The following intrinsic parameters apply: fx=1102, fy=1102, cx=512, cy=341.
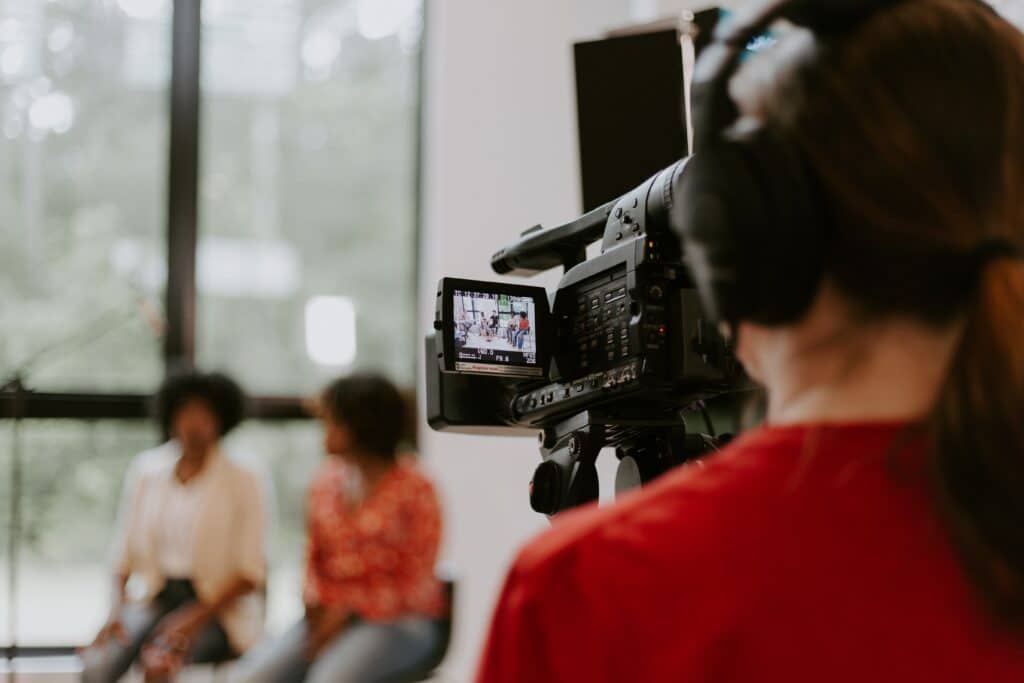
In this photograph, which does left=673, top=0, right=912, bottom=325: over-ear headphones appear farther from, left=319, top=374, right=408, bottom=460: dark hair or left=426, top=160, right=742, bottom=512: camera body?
left=319, top=374, right=408, bottom=460: dark hair

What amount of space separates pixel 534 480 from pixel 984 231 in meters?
0.79

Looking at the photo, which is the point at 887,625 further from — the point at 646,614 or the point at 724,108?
the point at 724,108

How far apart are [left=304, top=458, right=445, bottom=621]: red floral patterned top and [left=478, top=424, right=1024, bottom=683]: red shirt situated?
104 inches

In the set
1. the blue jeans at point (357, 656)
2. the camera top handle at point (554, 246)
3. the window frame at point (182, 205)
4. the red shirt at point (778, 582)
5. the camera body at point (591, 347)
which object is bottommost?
the blue jeans at point (357, 656)

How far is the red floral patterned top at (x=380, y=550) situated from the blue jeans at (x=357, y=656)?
0.05 m

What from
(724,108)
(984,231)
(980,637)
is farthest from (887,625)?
(724,108)

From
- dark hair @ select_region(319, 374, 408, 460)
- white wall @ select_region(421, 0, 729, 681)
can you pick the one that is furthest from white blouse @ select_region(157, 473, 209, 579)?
white wall @ select_region(421, 0, 729, 681)

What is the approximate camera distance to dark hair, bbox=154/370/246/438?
11.8 ft

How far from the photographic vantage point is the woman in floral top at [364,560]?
3.09m

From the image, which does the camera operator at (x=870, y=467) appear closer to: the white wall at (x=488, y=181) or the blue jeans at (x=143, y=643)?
the blue jeans at (x=143, y=643)

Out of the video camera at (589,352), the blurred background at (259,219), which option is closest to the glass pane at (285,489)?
the blurred background at (259,219)

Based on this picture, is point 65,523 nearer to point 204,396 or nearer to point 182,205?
point 204,396

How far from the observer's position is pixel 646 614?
0.55 meters

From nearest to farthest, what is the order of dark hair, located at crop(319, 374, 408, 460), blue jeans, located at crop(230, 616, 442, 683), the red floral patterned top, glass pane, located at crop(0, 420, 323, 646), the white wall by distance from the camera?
blue jeans, located at crop(230, 616, 442, 683) < the red floral patterned top < dark hair, located at crop(319, 374, 408, 460) < glass pane, located at crop(0, 420, 323, 646) < the white wall
